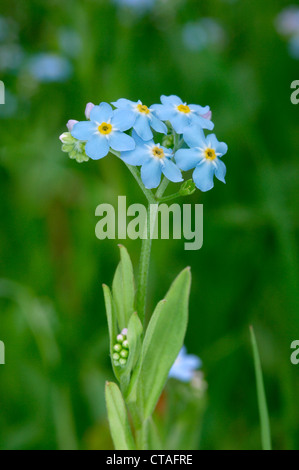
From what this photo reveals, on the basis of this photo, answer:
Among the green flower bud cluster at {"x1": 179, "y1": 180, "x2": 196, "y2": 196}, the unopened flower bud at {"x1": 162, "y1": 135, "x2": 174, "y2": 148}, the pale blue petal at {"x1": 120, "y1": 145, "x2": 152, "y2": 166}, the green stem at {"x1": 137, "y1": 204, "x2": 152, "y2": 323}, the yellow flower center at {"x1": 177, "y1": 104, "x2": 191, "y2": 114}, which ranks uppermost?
the yellow flower center at {"x1": 177, "y1": 104, "x2": 191, "y2": 114}

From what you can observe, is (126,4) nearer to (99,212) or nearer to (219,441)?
(99,212)

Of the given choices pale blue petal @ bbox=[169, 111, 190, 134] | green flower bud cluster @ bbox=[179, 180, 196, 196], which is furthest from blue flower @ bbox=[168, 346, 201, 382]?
pale blue petal @ bbox=[169, 111, 190, 134]

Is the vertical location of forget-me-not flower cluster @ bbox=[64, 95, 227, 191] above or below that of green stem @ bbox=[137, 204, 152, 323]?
above

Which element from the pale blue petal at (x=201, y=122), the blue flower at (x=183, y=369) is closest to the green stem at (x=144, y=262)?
the pale blue petal at (x=201, y=122)

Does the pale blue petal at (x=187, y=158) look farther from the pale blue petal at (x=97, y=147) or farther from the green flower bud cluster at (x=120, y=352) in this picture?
the green flower bud cluster at (x=120, y=352)

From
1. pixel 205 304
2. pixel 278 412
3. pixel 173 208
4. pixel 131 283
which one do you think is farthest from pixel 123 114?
pixel 278 412

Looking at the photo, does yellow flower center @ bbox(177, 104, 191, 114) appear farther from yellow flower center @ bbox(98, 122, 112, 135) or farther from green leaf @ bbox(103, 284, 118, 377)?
green leaf @ bbox(103, 284, 118, 377)
